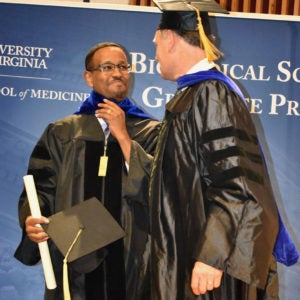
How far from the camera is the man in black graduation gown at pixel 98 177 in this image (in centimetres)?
334

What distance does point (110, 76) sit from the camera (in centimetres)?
348

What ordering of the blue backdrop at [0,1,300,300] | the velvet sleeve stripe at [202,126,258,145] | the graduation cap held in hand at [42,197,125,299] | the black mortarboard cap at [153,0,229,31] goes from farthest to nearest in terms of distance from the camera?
the blue backdrop at [0,1,300,300] → the graduation cap held in hand at [42,197,125,299] → the black mortarboard cap at [153,0,229,31] → the velvet sleeve stripe at [202,126,258,145]

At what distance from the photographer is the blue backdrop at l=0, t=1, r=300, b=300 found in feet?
14.6

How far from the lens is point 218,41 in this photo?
451cm

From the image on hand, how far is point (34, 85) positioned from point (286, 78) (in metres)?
1.79

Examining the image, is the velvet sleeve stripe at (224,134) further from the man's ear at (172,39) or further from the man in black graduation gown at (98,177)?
the man in black graduation gown at (98,177)

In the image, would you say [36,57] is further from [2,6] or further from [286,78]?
[286,78]

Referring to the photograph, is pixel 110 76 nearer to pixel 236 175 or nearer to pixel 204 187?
pixel 204 187

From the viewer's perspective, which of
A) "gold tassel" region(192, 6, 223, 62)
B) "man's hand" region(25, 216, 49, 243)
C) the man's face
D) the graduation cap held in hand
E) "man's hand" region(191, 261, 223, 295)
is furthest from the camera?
the man's face

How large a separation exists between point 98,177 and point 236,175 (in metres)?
1.19

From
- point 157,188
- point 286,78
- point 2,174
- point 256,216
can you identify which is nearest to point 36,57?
point 2,174

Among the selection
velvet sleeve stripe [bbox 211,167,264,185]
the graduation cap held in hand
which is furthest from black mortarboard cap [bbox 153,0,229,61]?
the graduation cap held in hand

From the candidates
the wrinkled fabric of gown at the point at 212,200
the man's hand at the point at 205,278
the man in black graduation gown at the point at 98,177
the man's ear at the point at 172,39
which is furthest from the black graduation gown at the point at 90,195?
the man's hand at the point at 205,278

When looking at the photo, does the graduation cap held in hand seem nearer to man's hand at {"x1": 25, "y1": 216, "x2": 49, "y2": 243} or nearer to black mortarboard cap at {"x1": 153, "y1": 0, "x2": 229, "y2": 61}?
man's hand at {"x1": 25, "y1": 216, "x2": 49, "y2": 243}
